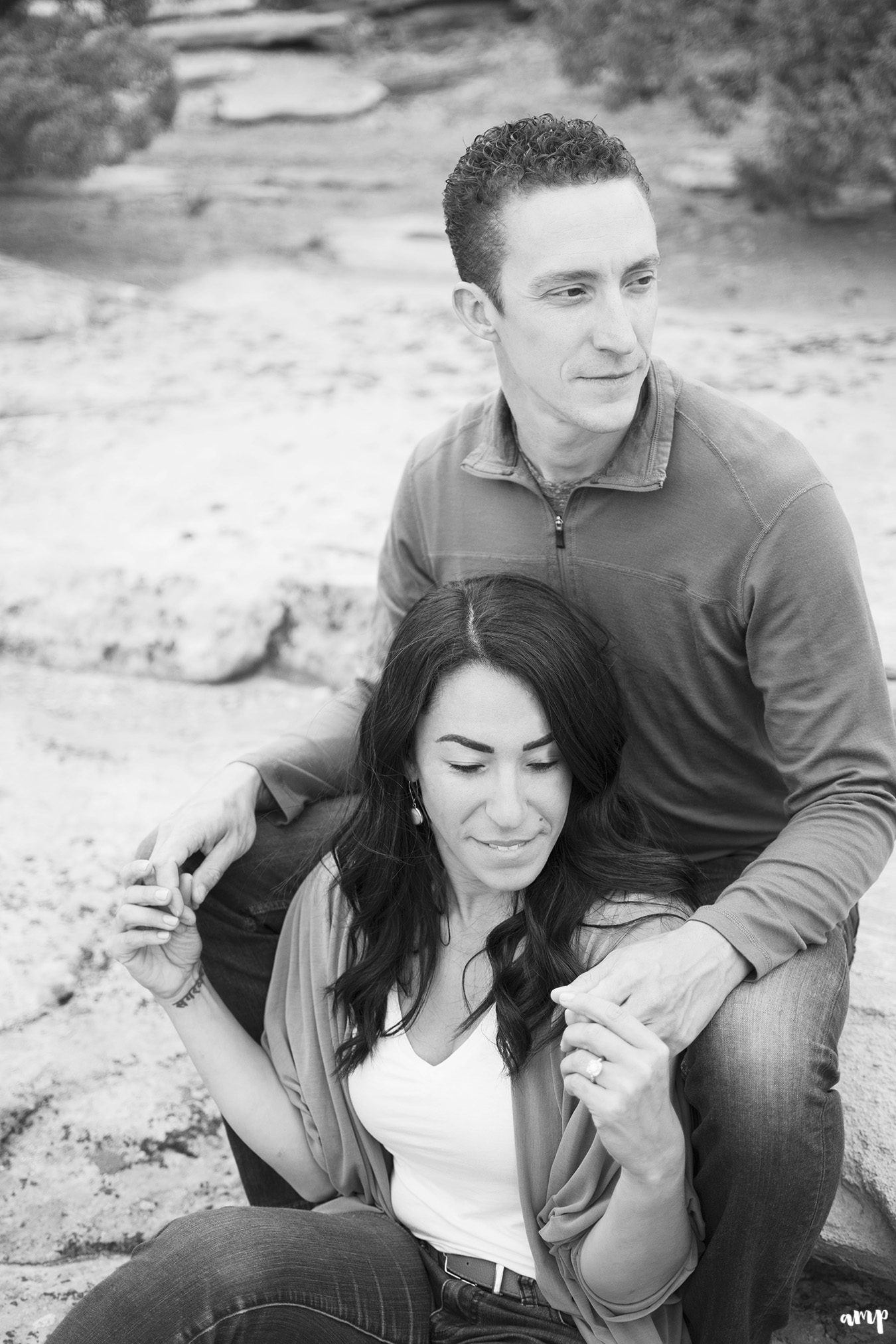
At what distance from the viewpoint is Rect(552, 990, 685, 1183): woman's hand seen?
1588mm

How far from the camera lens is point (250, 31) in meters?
16.6

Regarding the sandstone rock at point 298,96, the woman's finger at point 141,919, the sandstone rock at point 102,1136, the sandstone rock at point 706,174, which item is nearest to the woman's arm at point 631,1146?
the woman's finger at point 141,919

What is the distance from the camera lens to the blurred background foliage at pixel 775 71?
719 centimetres

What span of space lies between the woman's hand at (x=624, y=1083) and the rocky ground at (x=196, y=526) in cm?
66

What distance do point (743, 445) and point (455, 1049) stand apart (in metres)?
1.03

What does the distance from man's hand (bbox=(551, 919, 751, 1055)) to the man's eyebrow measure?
1.02 m

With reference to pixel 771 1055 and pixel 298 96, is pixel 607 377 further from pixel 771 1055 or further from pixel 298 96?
pixel 298 96

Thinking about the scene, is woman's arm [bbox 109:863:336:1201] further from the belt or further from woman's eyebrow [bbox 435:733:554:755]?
woman's eyebrow [bbox 435:733:554:755]

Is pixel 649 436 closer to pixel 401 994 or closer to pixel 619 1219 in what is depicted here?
pixel 401 994

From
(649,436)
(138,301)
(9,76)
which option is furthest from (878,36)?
(649,436)

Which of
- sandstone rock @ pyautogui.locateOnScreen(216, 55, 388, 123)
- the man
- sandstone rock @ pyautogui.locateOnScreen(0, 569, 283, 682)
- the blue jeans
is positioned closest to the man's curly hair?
the man

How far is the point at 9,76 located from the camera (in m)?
8.41

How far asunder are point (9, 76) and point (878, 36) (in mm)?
5181

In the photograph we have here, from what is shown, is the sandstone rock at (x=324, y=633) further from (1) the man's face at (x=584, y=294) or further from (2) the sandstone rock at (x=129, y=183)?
(2) the sandstone rock at (x=129, y=183)
